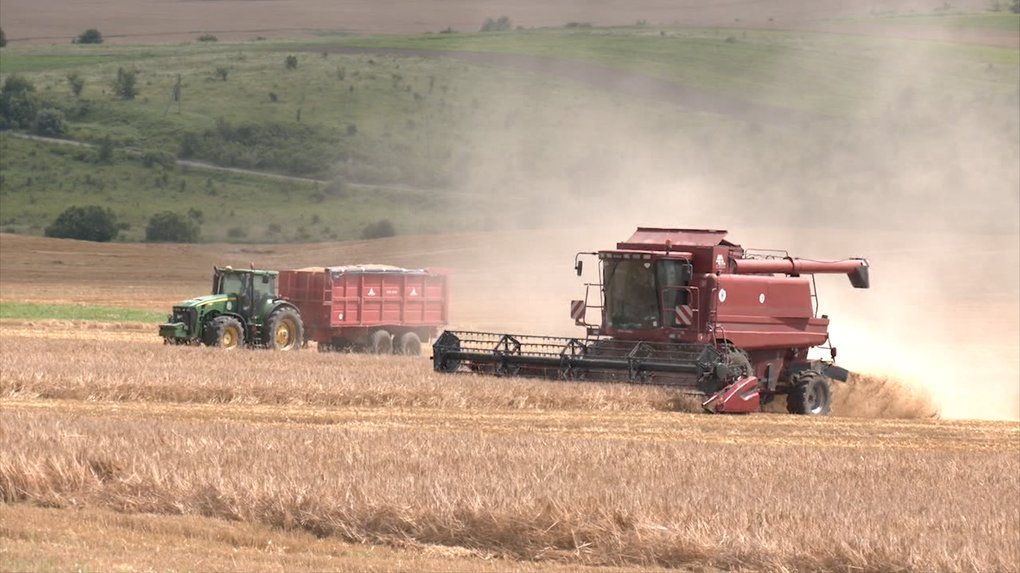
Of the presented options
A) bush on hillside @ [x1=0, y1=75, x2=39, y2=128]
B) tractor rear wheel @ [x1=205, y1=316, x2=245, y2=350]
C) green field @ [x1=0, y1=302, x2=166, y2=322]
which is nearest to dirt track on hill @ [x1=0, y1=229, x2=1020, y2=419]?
green field @ [x1=0, y1=302, x2=166, y2=322]

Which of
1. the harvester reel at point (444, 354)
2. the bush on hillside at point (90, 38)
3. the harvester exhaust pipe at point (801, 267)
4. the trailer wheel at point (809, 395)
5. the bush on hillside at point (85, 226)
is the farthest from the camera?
the bush on hillside at point (90, 38)

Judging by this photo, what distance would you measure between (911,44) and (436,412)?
7562 cm

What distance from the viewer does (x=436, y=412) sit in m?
20.4

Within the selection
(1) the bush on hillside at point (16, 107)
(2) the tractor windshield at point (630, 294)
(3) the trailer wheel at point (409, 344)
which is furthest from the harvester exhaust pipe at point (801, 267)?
(1) the bush on hillside at point (16, 107)

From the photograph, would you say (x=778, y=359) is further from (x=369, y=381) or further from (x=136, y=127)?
(x=136, y=127)

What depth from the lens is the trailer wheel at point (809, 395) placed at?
23516mm

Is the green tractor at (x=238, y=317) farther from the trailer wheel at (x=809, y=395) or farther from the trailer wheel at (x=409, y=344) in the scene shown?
the trailer wheel at (x=809, y=395)

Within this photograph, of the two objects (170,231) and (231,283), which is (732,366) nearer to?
(231,283)

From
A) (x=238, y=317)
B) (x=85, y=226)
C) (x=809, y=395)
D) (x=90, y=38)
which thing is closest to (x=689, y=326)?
(x=809, y=395)

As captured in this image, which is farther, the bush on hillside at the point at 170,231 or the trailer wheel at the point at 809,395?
the bush on hillside at the point at 170,231

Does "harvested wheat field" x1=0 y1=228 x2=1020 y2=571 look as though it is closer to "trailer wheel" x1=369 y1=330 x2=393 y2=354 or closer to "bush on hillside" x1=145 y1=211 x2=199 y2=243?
"trailer wheel" x1=369 y1=330 x2=393 y2=354

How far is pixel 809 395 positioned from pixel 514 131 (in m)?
68.9

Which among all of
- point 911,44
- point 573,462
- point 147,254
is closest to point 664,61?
point 911,44

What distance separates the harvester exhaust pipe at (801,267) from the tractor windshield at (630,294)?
1.36m
